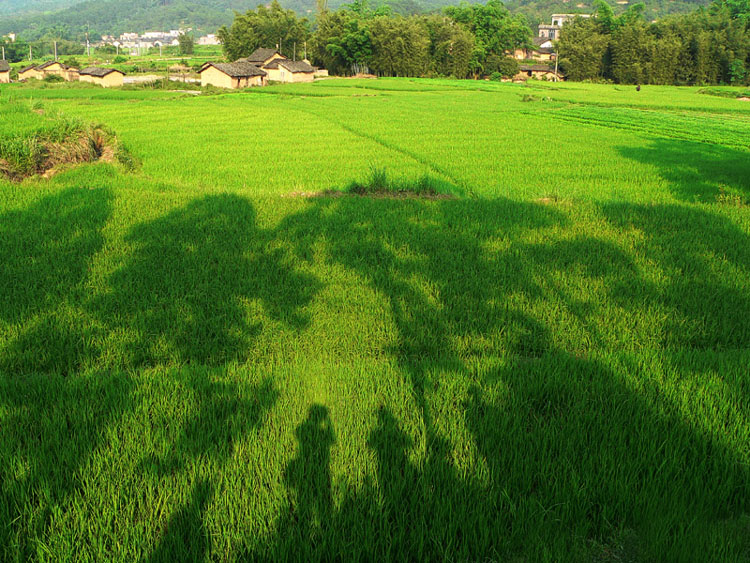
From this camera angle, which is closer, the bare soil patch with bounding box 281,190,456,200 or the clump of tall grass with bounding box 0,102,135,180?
the bare soil patch with bounding box 281,190,456,200

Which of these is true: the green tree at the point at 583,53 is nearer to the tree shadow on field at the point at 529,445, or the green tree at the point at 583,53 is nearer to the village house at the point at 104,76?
the village house at the point at 104,76

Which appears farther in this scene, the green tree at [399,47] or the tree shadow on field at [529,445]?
the green tree at [399,47]

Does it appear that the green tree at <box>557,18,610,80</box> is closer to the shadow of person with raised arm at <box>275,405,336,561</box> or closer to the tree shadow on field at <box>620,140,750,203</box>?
the tree shadow on field at <box>620,140,750,203</box>

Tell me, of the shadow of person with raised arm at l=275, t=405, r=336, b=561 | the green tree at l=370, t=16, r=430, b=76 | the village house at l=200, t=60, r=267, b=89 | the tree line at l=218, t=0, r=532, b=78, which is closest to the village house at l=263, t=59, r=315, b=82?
the village house at l=200, t=60, r=267, b=89

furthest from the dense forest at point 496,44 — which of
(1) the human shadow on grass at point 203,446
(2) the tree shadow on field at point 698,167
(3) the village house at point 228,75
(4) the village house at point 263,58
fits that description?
(1) the human shadow on grass at point 203,446

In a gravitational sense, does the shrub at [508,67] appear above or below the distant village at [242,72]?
above

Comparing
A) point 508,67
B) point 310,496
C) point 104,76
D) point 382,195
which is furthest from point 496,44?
point 310,496

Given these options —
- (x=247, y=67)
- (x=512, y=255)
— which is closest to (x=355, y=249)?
(x=512, y=255)

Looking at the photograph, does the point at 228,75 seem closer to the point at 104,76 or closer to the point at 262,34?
the point at 104,76

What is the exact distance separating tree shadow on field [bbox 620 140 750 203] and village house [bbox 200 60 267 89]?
148 feet

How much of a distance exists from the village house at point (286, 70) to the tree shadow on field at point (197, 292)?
61.1 meters

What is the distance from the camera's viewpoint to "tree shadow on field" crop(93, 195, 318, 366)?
→ 3.48m

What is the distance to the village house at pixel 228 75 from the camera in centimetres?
5169

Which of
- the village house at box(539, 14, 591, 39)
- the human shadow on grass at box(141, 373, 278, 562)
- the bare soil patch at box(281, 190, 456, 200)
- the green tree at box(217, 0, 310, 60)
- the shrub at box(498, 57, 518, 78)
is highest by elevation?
the village house at box(539, 14, 591, 39)
